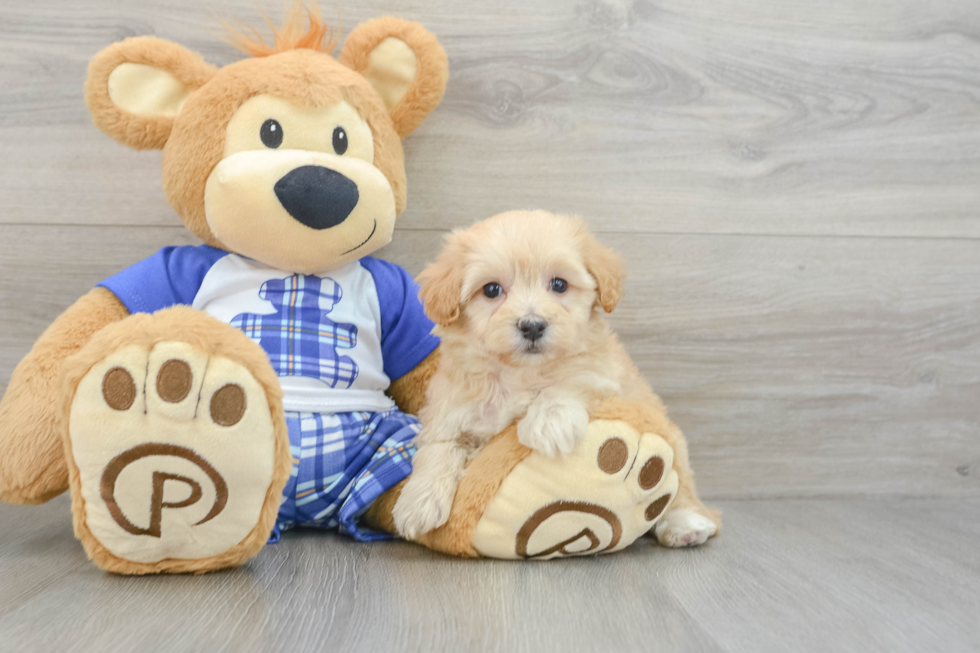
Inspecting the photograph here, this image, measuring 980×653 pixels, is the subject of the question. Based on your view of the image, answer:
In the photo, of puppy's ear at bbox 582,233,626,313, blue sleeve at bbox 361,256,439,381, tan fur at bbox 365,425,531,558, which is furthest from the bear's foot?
puppy's ear at bbox 582,233,626,313

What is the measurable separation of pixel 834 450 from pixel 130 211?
5.42 feet

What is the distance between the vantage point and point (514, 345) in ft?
3.40

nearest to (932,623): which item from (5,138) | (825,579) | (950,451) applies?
(825,579)

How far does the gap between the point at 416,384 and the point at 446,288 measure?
304 mm

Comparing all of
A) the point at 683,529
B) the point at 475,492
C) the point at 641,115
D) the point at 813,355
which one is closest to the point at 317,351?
the point at 475,492

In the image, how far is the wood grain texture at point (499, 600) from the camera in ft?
2.60

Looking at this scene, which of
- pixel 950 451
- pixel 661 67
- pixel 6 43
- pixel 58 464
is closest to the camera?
pixel 58 464

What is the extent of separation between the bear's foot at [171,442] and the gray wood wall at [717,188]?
67 centimetres

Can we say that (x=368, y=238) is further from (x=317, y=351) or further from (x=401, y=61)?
(x=401, y=61)

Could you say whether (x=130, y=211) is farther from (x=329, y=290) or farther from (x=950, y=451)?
(x=950, y=451)

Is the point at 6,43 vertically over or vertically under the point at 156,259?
over

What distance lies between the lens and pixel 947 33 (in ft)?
5.24

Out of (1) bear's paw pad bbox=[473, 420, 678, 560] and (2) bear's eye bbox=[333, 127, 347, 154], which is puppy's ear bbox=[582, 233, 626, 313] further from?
(2) bear's eye bbox=[333, 127, 347, 154]

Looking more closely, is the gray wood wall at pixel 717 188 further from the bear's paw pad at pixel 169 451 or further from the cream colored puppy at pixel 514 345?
the bear's paw pad at pixel 169 451
